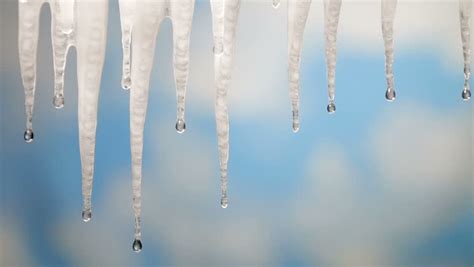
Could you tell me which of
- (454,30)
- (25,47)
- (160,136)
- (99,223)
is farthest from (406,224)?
(25,47)

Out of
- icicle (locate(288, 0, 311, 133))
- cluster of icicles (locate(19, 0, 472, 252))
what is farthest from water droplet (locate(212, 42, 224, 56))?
icicle (locate(288, 0, 311, 133))

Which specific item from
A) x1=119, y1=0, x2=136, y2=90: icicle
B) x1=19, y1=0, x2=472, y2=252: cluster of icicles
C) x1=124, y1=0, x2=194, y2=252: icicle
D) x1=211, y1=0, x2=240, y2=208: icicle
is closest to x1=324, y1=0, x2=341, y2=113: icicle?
x1=19, y1=0, x2=472, y2=252: cluster of icicles

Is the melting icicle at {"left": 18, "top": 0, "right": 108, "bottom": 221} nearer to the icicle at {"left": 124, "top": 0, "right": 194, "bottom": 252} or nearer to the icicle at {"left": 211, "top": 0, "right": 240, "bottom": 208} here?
the icicle at {"left": 124, "top": 0, "right": 194, "bottom": 252}

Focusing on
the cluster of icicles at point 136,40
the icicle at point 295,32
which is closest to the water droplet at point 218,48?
the cluster of icicles at point 136,40

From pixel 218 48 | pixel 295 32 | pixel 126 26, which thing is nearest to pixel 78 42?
pixel 126 26

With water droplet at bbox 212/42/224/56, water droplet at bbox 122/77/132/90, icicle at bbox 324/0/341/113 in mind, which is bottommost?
water droplet at bbox 122/77/132/90

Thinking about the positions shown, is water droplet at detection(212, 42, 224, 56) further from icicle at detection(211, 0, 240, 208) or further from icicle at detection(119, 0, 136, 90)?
icicle at detection(119, 0, 136, 90)

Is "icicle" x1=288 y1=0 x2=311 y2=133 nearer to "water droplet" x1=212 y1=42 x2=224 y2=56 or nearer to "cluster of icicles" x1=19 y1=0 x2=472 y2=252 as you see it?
"cluster of icicles" x1=19 y1=0 x2=472 y2=252

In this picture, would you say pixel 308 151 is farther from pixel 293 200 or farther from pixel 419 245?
pixel 419 245

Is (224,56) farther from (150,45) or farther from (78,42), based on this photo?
(78,42)

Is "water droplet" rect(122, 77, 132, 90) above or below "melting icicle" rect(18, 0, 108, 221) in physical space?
below
